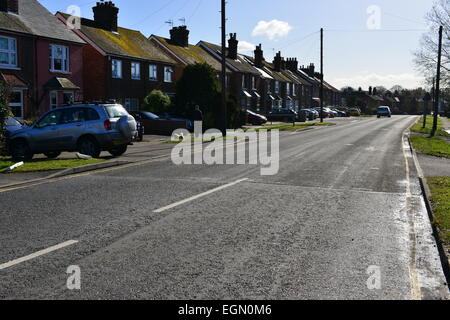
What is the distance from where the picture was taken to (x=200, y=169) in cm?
1342

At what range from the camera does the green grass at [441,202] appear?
6713mm

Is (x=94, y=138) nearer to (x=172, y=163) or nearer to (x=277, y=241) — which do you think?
(x=172, y=163)

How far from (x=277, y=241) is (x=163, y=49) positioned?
47.0 metres

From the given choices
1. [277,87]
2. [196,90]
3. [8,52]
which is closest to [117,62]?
[196,90]

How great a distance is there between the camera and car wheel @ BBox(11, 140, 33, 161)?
1593cm

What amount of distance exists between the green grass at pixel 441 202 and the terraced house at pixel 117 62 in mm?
30847

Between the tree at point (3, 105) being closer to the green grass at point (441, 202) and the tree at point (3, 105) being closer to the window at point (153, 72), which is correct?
the green grass at point (441, 202)

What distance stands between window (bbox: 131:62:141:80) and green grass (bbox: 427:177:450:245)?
108 feet

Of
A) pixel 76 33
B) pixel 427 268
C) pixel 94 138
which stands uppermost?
pixel 76 33

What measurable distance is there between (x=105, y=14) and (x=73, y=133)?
1146 inches

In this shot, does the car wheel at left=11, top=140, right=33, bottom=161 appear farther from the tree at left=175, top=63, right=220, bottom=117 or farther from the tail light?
the tree at left=175, top=63, right=220, bottom=117

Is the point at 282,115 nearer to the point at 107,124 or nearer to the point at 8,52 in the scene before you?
the point at 8,52

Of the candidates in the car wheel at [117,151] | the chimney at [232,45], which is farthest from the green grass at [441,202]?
the chimney at [232,45]
